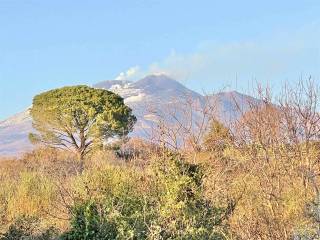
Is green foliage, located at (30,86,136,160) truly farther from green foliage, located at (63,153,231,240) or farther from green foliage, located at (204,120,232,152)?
green foliage, located at (63,153,231,240)

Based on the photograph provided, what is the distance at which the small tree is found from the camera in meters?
33.7

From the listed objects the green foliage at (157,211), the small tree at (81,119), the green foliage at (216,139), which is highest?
the small tree at (81,119)

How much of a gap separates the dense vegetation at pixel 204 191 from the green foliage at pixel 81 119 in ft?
70.3

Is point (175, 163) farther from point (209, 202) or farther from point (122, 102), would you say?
point (122, 102)

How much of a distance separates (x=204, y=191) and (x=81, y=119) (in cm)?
2602

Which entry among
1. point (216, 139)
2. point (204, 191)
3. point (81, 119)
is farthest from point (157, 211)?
point (81, 119)

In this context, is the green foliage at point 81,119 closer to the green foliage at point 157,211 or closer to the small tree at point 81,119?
the small tree at point 81,119

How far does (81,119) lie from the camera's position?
113 feet

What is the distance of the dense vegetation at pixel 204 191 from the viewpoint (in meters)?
8.27

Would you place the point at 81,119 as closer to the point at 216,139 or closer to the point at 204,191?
the point at 216,139

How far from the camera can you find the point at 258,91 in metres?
10.8

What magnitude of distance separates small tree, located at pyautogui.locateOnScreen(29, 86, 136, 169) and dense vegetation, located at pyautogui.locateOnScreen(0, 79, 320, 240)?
21.4 meters

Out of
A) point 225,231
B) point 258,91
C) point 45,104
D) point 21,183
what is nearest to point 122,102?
point 45,104

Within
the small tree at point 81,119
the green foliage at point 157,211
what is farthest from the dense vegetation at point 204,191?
the small tree at point 81,119
